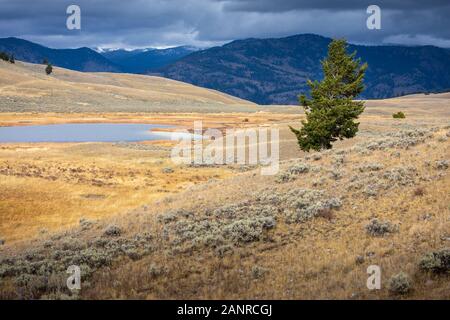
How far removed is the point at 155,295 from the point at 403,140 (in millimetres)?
20207

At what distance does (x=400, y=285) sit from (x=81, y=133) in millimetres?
78100

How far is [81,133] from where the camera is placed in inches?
3238

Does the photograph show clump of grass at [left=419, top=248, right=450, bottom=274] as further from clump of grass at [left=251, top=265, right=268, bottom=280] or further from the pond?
the pond

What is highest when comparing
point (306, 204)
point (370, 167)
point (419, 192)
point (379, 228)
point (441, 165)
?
point (441, 165)

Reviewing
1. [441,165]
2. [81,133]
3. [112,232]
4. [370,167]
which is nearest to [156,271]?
[112,232]

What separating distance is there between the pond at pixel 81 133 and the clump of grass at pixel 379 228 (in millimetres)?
61527

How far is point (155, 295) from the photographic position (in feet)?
40.1

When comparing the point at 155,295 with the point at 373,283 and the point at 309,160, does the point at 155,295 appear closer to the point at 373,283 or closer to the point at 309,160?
the point at 373,283

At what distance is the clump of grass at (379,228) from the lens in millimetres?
15086

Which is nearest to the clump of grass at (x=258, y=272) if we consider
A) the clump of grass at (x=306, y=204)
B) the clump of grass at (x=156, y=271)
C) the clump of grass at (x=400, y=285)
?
the clump of grass at (x=156, y=271)

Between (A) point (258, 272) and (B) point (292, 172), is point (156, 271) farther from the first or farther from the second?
(B) point (292, 172)

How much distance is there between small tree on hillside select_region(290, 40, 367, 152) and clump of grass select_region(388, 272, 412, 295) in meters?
29.2

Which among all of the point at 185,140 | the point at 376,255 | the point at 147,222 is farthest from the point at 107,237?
the point at 185,140

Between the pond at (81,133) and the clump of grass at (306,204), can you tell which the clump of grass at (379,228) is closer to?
the clump of grass at (306,204)
